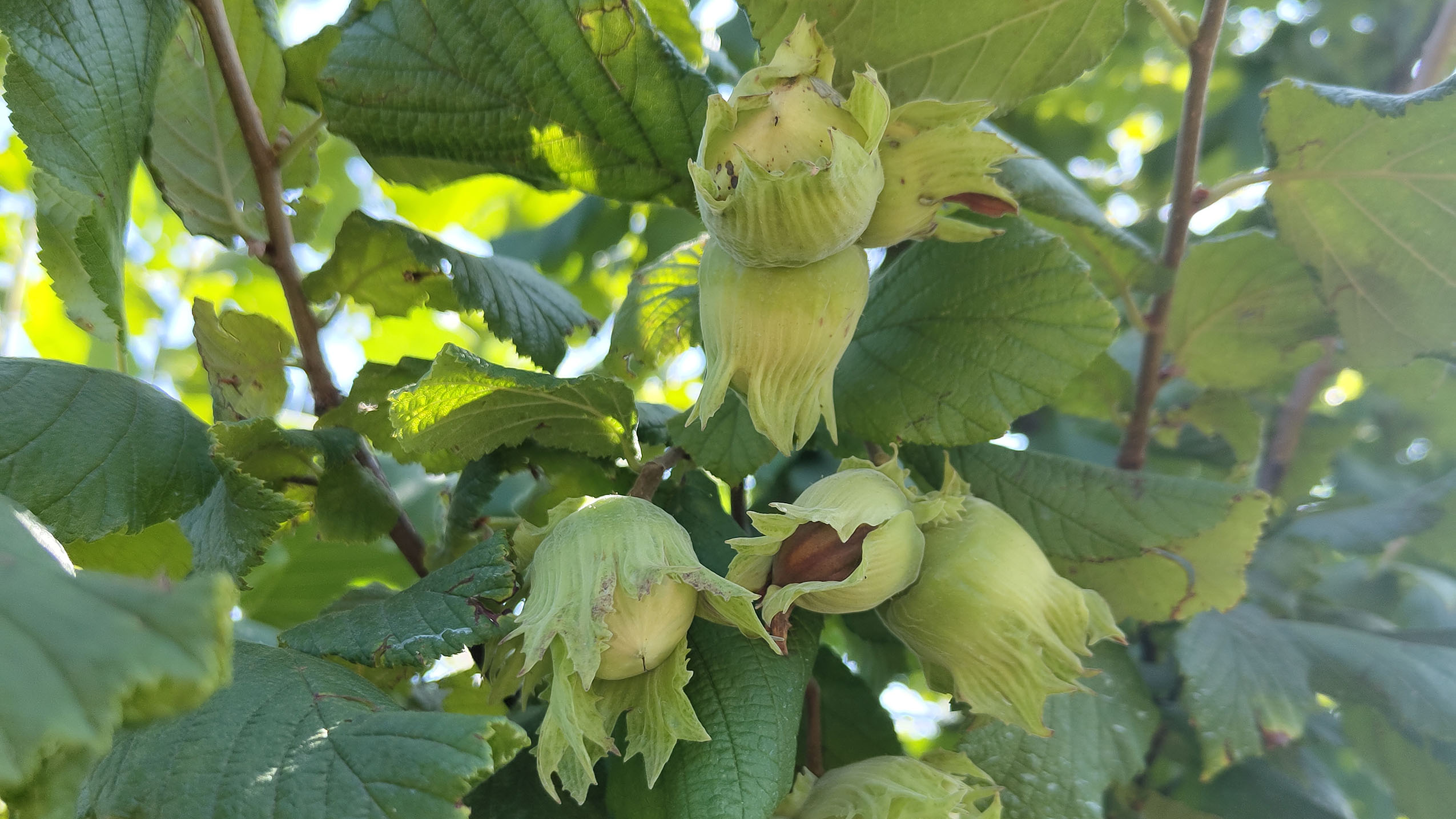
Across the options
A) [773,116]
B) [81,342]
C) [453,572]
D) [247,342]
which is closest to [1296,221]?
[773,116]

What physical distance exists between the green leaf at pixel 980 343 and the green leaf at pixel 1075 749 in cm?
26

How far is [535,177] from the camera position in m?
0.93

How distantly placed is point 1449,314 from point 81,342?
2198 millimetres

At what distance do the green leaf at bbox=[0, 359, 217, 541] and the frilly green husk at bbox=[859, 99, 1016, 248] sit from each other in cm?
57

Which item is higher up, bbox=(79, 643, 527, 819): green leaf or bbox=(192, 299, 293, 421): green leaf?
bbox=(192, 299, 293, 421): green leaf

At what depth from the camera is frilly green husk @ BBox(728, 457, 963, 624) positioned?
2.14 feet

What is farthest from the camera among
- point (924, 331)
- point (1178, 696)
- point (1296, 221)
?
point (1178, 696)

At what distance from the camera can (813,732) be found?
89 centimetres

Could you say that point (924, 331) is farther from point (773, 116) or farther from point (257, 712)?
point (257, 712)

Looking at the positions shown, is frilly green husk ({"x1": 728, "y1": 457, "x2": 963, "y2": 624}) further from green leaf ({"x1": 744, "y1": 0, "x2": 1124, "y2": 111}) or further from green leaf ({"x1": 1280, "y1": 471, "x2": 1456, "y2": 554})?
green leaf ({"x1": 1280, "y1": 471, "x2": 1456, "y2": 554})

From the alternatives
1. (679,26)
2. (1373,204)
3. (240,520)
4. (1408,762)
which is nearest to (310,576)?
(240,520)

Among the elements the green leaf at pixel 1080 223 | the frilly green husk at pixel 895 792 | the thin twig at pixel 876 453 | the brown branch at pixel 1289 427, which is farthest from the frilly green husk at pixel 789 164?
the brown branch at pixel 1289 427

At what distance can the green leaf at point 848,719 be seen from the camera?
0.95 metres

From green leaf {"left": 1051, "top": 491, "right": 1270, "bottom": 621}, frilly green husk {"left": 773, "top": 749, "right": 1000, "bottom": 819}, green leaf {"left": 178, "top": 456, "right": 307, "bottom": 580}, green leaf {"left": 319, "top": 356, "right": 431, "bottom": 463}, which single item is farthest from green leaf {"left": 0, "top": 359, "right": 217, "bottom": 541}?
green leaf {"left": 1051, "top": 491, "right": 1270, "bottom": 621}
